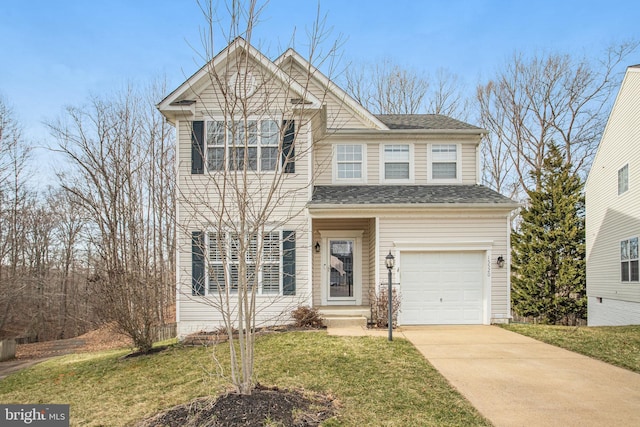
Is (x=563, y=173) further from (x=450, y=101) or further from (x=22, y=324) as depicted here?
(x=22, y=324)

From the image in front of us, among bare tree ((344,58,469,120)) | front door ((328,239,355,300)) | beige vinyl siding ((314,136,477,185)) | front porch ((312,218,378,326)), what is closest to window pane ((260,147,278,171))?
beige vinyl siding ((314,136,477,185))

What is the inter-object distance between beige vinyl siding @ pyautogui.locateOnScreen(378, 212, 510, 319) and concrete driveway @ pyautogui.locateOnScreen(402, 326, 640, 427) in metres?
1.95

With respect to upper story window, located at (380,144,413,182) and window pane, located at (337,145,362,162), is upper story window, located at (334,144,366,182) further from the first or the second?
upper story window, located at (380,144,413,182)

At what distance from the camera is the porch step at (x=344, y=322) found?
10.8 metres

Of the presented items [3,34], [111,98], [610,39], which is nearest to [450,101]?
[610,39]

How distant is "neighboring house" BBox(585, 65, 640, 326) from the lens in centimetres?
1434

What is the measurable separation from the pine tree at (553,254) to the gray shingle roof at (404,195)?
7.06 m

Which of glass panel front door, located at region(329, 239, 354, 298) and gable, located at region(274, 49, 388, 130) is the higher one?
gable, located at region(274, 49, 388, 130)

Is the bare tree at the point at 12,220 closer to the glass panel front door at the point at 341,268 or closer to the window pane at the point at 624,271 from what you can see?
the glass panel front door at the point at 341,268

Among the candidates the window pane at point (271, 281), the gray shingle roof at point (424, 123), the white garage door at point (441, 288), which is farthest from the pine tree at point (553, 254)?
the window pane at point (271, 281)

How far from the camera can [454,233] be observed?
36.7 ft

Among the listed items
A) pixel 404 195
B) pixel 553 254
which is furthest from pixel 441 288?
pixel 553 254

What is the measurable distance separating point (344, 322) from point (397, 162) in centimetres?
502

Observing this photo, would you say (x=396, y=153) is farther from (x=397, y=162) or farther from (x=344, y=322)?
(x=344, y=322)
